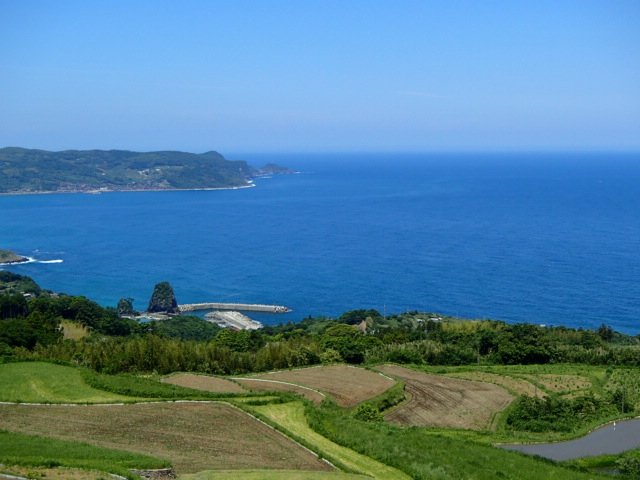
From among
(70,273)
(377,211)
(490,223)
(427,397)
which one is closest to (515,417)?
(427,397)

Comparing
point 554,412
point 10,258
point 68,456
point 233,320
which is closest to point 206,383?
point 68,456

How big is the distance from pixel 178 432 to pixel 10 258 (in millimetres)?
88719

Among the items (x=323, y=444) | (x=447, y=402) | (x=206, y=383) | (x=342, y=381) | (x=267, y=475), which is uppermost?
(x=267, y=475)

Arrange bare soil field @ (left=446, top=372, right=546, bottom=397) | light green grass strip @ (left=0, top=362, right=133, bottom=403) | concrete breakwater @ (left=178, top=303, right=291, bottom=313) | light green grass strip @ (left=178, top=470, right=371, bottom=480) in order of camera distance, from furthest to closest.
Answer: concrete breakwater @ (left=178, top=303, right=291, bottom=313) → bare soil field @ (left=446, top=372, right=546, bottom=397) → light green grass strip @ (left=0, top=362, right=133, bottom=403) → light green grass strip @ (left=178, top=470, right=371, bottom=480)

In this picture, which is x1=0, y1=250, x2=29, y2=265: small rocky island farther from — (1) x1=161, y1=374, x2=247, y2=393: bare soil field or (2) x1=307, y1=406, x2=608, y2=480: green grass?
(2) x1=307, y1=406, x2=608, y2=480: green grass

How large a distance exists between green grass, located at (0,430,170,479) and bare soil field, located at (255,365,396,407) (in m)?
13.5

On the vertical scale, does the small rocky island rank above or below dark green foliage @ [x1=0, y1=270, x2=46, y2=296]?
above

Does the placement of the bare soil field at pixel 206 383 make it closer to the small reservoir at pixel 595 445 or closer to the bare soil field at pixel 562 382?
the small reservoir at pixel 595 445

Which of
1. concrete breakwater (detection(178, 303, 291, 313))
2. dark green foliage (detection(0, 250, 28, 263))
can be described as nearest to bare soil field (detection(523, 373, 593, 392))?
concrete breakwater (detection(178, 303, 291, 313))

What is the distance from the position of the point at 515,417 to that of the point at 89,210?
462 ft

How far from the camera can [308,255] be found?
98.6 m

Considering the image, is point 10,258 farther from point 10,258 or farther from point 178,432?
point 178,432

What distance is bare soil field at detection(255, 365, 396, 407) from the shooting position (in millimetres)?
29938

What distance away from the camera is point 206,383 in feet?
100
